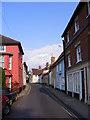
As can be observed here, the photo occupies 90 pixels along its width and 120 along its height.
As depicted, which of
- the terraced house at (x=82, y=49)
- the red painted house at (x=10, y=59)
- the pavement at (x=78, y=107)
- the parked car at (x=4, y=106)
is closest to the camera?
the parked car at (x=4, y=106)

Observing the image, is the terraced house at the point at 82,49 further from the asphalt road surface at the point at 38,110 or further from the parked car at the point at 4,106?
the parked car at the point at 4,106

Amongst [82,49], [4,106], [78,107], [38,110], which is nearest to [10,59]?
[82,49]

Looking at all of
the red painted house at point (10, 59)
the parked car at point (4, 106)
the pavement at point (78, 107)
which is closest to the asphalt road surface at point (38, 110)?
the parked car at point (4, 106)

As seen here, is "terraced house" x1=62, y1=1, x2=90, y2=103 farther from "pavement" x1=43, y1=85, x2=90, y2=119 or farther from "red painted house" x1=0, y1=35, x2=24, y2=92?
"red painted house" x1=0, y1=35, x2=24, y2=92

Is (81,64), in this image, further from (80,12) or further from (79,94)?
(80,12)

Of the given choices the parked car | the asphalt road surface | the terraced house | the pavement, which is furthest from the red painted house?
the parked car

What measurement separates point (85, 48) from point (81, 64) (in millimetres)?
1675

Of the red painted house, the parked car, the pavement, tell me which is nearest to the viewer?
the parked car

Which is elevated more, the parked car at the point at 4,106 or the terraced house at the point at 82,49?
the terraced house at the point at 82,49

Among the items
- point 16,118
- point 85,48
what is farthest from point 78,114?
point 85,48

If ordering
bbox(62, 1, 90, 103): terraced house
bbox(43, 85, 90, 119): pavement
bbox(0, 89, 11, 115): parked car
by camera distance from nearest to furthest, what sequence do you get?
bbox(0, 89, 11, 115): parked car < bbox(43, 85, 90, 119): pavement < bbox(62, 1, 90, 103): terraced house

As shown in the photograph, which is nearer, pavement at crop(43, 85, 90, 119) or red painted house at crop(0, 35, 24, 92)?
pavement at crop(43, 85, 90, 119)

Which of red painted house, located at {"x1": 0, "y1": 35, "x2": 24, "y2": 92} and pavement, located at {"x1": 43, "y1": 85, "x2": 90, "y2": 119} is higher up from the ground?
red painted house, located at {"x1": 0, "y1": 35, "x2": 24, "y2": 92}

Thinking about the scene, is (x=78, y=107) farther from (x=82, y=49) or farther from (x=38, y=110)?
(x=82, y=49)
